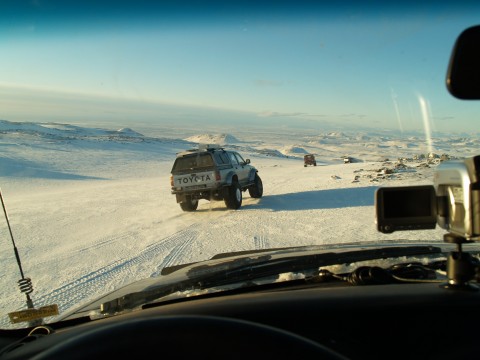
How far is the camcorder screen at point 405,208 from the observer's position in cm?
179

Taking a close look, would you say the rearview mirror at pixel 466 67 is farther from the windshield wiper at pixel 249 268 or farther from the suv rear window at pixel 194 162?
the suv rear window at pixel 194 162

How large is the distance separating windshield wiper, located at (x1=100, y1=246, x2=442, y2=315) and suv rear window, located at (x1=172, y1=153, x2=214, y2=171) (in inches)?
305

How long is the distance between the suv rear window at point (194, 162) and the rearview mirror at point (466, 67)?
9777mm

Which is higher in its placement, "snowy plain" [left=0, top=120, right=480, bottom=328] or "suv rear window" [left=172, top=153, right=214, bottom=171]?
"suv rear window" [left=172, top=153, right=214, bottom=171]

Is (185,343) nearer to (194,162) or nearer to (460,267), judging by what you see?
(460,267)

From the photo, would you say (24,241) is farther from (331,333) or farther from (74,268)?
(331,333)

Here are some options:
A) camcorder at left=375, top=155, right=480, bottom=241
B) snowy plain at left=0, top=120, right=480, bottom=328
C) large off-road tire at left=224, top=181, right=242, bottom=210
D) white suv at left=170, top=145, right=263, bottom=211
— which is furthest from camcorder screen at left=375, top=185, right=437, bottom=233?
large off-road tire at left=224, top=181, right=242, bottom=210

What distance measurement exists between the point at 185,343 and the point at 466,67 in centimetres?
141

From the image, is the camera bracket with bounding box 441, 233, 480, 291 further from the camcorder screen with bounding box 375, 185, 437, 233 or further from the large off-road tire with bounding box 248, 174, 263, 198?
the large off-road tire with bounding box 248, 174, 263, 198

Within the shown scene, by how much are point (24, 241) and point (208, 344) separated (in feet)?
28.0

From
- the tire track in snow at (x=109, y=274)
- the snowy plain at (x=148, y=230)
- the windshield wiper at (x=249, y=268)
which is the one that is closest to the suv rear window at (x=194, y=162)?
the snowy plain at (x=148, y=230)

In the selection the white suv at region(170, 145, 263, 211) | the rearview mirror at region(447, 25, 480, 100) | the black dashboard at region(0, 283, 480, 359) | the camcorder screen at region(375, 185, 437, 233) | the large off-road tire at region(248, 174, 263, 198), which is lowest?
the large off-road tire at region(248, 174, 263, 198)

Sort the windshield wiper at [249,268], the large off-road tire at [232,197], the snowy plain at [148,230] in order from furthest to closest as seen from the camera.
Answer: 1. the large off-road tire at [232,197]
2. the snowy plain at [148,230]
3. the windshield wiper at [249,268]

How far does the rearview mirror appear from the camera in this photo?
1.54 meters
